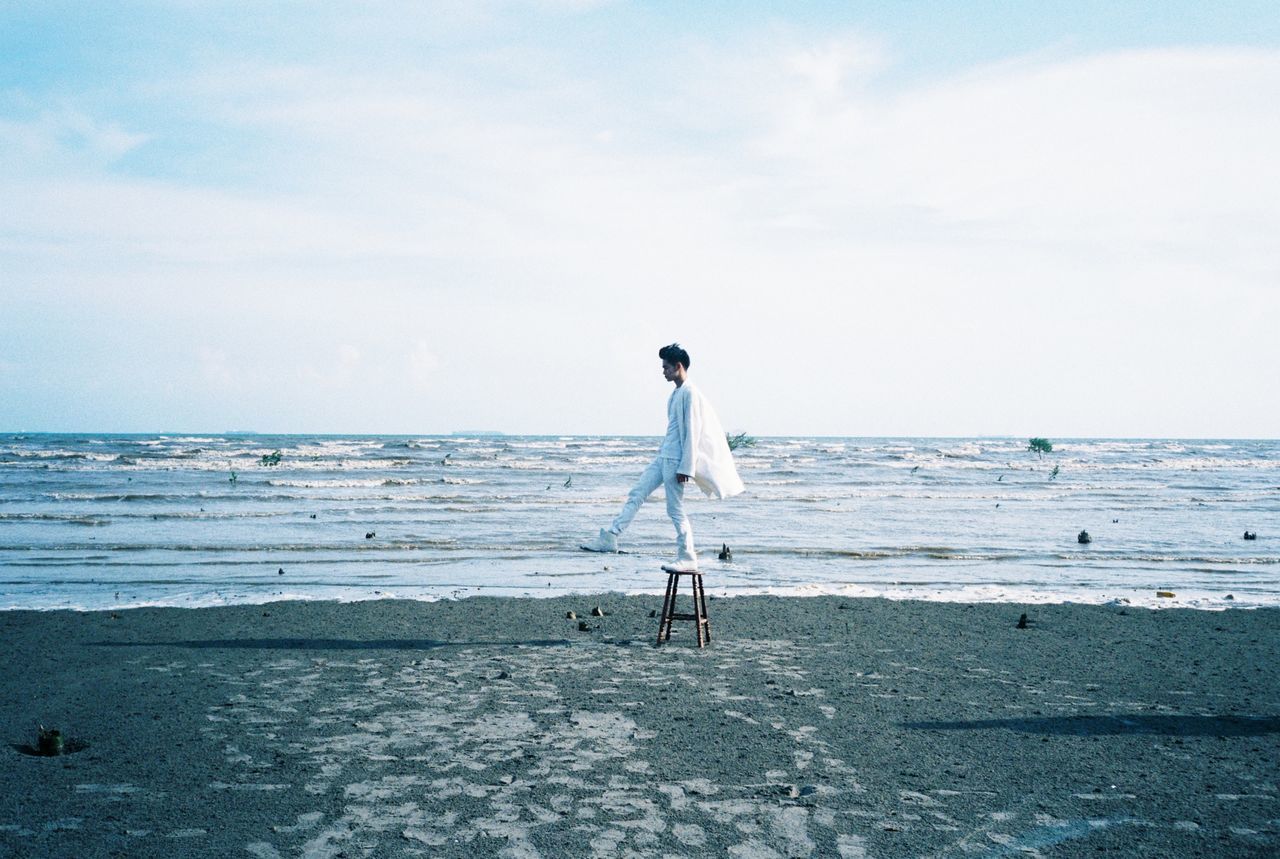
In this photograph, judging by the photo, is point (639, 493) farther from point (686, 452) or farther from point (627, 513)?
point (686, 452)

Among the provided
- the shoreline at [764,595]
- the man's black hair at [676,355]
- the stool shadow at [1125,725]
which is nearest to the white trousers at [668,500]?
the man's black hair at [676,355]

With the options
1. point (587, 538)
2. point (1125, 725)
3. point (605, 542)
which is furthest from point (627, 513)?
point (587, 538)

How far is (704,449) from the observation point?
7254 mm

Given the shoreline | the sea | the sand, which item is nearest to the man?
the sand

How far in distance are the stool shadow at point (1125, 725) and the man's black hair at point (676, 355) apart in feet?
10.3

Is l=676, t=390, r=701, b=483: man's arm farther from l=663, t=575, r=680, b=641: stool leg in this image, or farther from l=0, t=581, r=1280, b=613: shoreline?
l=0, t=581, r=1280, b=613: shoreline

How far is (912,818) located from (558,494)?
25.0 m

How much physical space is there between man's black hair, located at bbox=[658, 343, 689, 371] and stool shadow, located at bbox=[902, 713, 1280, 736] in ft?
10.3

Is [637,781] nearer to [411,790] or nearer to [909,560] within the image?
[411,790]

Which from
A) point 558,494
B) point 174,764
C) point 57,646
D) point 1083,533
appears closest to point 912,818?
point 174,764

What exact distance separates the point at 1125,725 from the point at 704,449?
3.35 metres

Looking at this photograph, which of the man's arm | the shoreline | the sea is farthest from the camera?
the sea

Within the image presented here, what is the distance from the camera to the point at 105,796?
4.25m

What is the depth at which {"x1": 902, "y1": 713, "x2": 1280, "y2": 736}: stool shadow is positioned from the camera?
5297 mm
